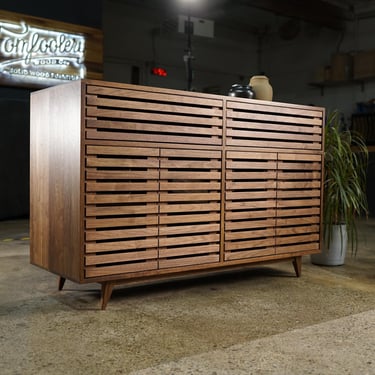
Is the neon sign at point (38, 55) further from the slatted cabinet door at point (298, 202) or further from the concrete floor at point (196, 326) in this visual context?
the slatted cabinet door at point (298, 202)

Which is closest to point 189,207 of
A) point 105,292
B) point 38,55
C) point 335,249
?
point 105,292

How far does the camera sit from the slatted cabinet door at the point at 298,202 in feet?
11.3

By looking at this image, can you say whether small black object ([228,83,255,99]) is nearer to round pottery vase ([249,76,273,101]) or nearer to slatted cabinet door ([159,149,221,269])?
round pottery vase ([249,76,273,101])

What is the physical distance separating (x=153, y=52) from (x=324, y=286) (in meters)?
7.55

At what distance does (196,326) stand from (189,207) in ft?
2.47

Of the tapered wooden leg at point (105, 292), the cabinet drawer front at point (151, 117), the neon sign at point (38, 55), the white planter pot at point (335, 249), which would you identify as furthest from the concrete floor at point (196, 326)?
the neon sign at point (38, 55)

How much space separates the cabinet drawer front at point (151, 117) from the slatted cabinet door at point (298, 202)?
0.62 m

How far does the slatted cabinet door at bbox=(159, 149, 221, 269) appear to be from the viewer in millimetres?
2914

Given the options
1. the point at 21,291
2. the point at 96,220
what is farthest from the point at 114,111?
the point at 21,291

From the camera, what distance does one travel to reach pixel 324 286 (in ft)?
11.0

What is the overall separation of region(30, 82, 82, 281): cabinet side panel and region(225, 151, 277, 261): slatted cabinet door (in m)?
0.95

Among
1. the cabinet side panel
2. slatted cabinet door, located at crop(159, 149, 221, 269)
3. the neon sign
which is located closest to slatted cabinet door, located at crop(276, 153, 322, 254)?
slatted cabinet door, located at crop(159, 149, 221, 269)

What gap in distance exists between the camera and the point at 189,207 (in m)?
3.01

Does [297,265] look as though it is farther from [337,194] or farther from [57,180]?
[57,180]
